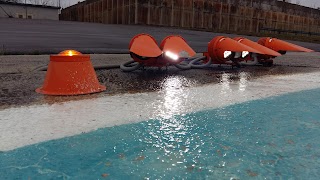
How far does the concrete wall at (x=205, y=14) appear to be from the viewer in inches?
901

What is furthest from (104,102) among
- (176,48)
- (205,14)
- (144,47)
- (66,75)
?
(205,14)

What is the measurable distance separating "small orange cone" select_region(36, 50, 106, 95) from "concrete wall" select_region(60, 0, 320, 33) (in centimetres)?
2030

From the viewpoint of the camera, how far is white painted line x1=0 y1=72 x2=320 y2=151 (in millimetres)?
1649

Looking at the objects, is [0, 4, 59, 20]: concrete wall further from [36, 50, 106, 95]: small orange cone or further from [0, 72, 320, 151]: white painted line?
[0, 72, 320, 151]: white painted line

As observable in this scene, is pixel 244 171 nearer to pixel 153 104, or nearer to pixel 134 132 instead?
pixel 134 132

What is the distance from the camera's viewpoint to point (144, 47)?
4.02 m

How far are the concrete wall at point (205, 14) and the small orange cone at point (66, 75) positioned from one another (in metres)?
20.3

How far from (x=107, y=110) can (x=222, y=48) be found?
3301 mm

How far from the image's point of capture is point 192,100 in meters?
2.58

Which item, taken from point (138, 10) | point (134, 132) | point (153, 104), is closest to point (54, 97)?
point (153, 104)

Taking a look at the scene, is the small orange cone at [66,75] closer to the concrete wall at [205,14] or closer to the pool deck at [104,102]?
the pool deck at [104,102]

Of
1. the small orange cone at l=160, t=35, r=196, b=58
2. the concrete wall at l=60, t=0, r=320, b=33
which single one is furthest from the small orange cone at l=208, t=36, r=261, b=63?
the concrete wall at l=60, t=0, r=320, b=33

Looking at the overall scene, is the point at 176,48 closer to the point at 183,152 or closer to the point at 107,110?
the point at 107,110

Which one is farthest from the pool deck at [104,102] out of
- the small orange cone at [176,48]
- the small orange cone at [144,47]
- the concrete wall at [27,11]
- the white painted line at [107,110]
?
the concrete wall at [27,11]
